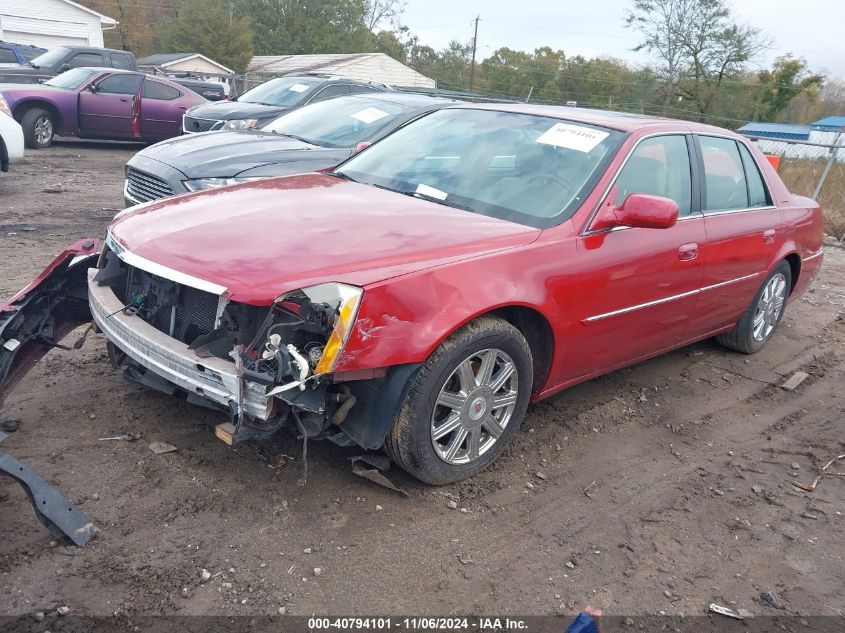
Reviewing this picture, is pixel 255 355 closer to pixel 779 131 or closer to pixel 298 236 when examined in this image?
pixel 298 236

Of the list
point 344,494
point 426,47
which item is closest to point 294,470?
point 344,494

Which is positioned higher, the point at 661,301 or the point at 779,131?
the point at 779,131

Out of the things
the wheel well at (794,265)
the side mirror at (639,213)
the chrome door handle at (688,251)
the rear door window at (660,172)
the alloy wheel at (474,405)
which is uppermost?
the rear door window at (660,172)

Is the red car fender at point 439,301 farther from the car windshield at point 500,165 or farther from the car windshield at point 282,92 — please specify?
the car windshield at point 282,92

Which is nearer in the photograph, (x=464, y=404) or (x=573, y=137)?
(x=464, y=404)

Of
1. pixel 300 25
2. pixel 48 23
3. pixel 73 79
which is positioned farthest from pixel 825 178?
pixel 300 25

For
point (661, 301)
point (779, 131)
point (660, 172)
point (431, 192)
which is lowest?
point (661, 301)

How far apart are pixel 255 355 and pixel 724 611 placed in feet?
6.87

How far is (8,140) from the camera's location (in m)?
8.98

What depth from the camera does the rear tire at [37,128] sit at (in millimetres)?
13078

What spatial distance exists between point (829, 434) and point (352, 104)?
6.02 m

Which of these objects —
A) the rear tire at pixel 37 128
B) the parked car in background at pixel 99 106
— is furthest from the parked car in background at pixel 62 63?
the rear tire at pixel 37 128

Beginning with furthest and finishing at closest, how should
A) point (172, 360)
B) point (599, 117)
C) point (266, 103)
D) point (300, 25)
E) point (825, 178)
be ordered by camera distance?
point (300, 25), point (825, 178), point (266, 103), point (599, 117), point (172, 360)

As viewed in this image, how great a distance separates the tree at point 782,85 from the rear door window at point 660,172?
49.5 meters
